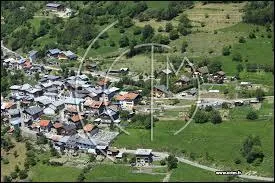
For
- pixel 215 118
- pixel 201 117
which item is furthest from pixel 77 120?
pixel 215 118

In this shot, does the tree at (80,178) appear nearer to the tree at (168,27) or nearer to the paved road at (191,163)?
the paved road at (191,163)

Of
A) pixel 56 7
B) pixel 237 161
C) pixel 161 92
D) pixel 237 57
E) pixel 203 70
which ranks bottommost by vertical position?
pixel 237 161

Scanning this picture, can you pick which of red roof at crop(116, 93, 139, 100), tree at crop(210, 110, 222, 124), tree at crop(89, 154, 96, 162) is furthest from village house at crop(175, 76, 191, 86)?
tree at crop(89, 154, 96, 162)

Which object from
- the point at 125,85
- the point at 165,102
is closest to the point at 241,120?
the point at 165,102

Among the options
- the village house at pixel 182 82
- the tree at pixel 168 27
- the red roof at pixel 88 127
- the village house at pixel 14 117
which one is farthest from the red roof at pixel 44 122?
the tree at pixel 168 27

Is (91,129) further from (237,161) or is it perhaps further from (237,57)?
(237,57)

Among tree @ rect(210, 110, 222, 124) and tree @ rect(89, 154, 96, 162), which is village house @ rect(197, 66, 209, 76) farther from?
tree @ rect(89, 154, 96, 162)

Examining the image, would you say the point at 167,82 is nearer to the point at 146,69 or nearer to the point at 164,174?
the point at 146,69
